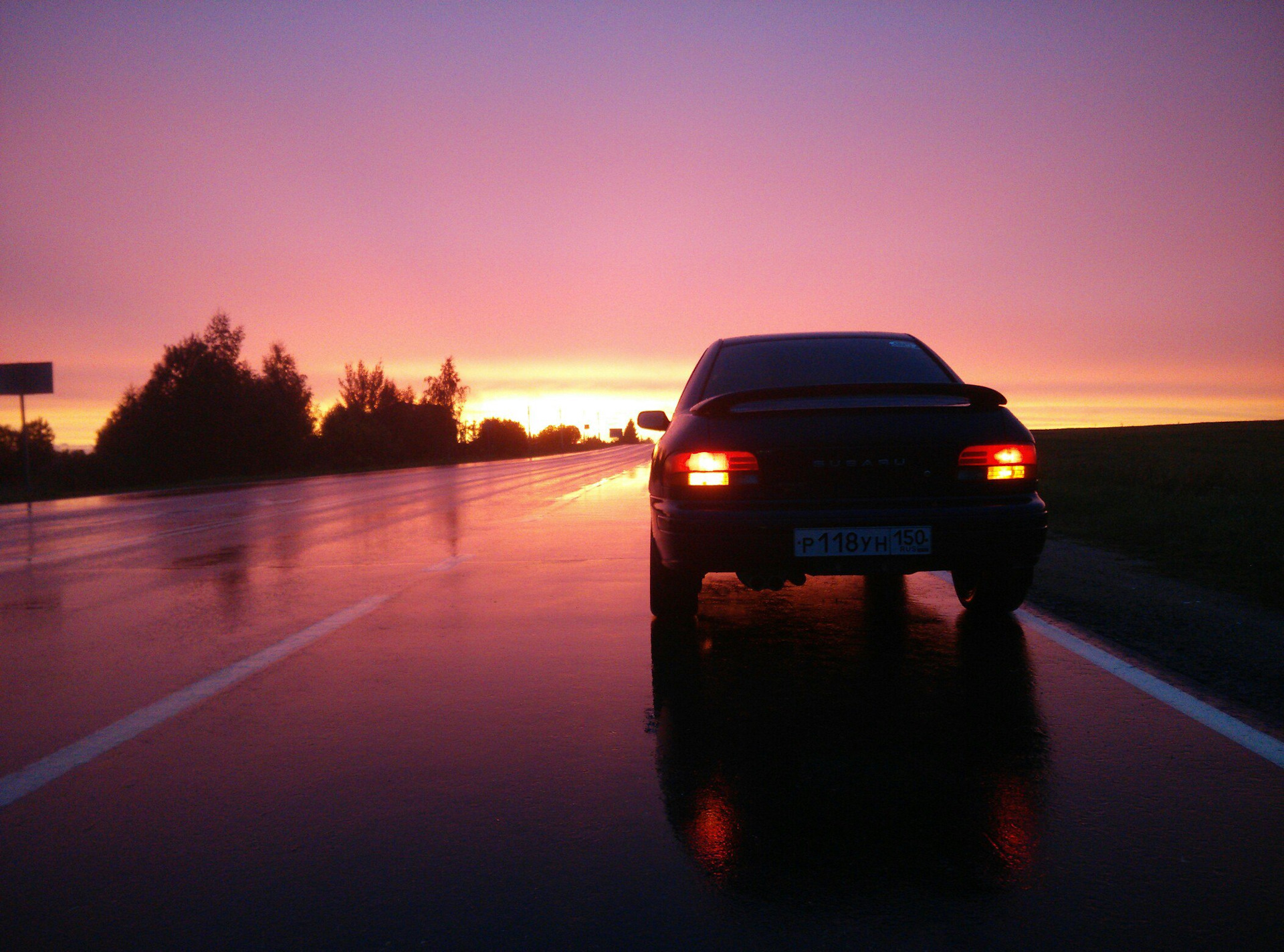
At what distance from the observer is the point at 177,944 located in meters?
2.27

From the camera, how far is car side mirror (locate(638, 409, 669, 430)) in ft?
22.2

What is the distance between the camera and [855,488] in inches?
187

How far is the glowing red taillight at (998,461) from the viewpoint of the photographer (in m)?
4.77

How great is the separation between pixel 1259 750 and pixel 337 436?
71.6m

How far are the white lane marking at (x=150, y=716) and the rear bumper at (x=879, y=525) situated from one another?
7.78 ft

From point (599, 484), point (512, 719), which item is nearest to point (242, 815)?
point (512, 719)

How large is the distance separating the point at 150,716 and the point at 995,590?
4604 millimetres

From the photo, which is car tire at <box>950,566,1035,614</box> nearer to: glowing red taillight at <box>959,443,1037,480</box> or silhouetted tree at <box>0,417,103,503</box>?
glowing red taillight at <box>959,443,1037,480</box>

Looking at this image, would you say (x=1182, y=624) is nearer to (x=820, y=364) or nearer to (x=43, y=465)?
(x=820, y=364)

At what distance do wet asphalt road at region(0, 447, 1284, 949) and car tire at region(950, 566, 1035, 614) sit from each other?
26 centimetres

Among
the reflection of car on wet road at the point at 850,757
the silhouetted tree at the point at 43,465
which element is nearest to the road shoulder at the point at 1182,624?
the reflection of car on wet road at the point at 850,757

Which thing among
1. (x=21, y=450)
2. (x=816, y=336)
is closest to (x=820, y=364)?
(x=816, y=336)

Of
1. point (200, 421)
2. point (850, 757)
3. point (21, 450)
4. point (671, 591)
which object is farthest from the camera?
point (21, 450)

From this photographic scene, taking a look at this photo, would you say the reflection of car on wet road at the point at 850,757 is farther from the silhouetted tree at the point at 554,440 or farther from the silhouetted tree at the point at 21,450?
the silhouetted tree at the point at 554,440
